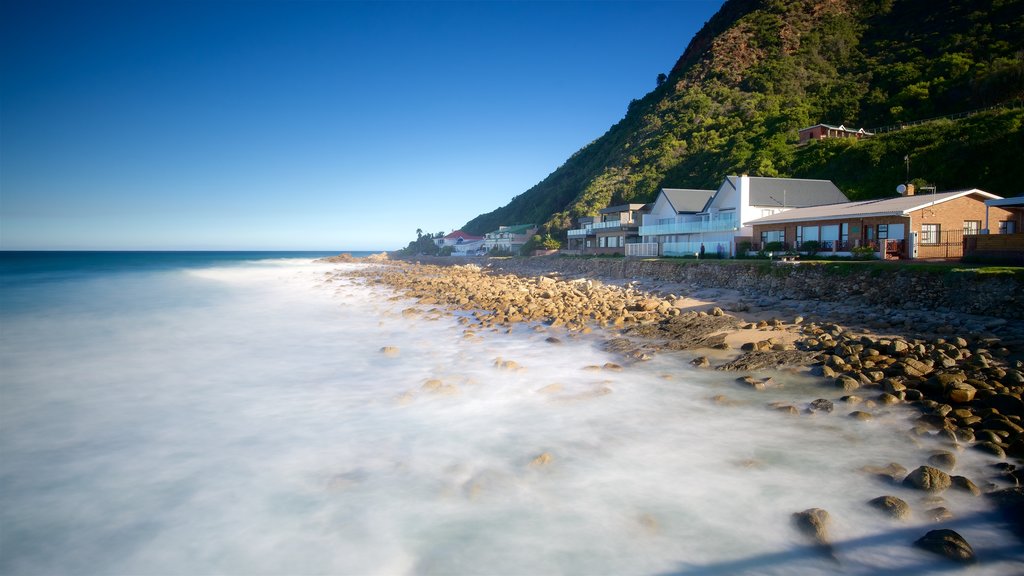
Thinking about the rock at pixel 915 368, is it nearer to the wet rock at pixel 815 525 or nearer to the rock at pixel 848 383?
the rock at pixel 848 383

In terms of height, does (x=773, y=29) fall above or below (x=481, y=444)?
above

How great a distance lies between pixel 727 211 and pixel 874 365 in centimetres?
2616

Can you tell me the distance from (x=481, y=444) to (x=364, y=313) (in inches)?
664

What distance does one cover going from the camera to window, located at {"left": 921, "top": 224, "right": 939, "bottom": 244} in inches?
853

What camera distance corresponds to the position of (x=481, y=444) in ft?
27.4

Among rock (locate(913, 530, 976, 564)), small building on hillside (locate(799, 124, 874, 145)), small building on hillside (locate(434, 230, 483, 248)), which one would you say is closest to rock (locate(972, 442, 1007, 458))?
rock (locate(913, 530, 976, 564))

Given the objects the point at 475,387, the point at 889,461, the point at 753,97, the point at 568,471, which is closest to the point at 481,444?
the point at 568,471

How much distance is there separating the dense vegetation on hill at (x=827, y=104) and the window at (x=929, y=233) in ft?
53.7

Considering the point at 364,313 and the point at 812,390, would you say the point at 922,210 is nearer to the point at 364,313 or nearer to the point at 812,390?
the point at 812,390

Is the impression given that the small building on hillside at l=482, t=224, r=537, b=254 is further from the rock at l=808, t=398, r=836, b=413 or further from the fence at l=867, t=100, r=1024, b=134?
the rock at l=808, t=398, r=836, b=413

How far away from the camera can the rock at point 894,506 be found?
5582mm

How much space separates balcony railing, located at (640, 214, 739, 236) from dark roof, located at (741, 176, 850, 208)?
1860mm

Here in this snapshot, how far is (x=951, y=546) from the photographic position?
4.92 metres

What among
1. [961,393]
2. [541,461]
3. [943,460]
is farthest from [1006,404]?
[541,461]
